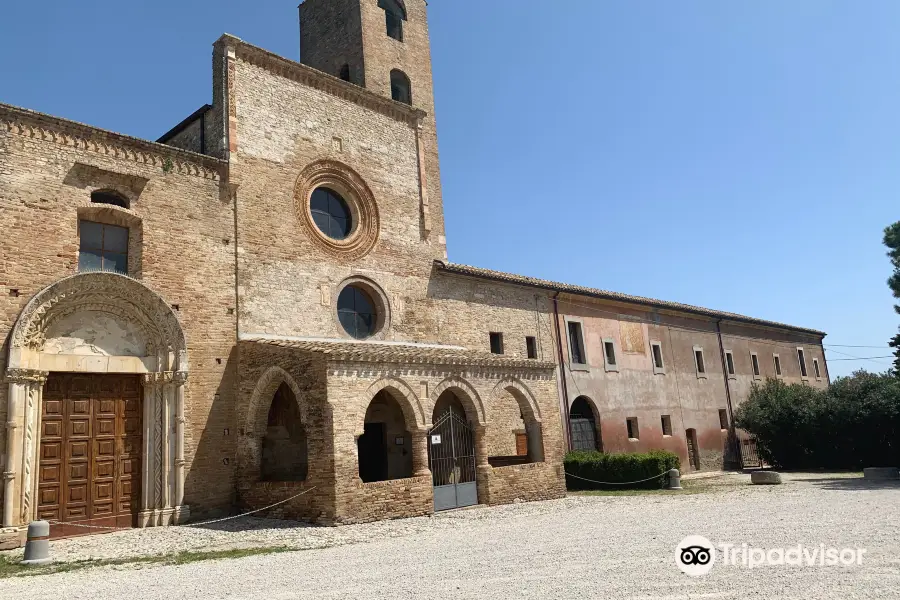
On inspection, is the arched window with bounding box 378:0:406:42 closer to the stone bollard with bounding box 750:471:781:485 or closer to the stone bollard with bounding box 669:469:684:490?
the stone bollard with bounding box 669:469:684:490

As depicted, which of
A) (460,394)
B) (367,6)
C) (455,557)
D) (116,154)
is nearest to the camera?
(455,557)

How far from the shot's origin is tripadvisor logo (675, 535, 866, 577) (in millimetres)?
6863

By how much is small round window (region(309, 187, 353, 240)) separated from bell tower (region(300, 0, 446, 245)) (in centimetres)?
262

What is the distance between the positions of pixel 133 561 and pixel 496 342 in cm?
1274

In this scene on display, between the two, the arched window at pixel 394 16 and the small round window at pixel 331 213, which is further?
the arched window at pixel 394 16

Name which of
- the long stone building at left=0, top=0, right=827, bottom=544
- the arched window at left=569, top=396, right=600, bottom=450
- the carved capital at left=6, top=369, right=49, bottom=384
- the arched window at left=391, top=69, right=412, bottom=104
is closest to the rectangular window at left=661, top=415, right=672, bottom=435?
the arched window at left=569, top=396, right=600, bottom=450

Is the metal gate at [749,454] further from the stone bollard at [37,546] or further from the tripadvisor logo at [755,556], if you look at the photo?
the stone bollard at [37,546]

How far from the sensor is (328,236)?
54.5ft

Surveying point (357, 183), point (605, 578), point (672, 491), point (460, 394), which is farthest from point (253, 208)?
point (672, 491)

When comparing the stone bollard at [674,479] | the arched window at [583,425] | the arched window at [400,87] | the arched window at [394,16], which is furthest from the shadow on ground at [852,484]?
the arched window at [394,16]

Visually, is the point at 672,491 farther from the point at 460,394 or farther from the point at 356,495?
the point at 356,495

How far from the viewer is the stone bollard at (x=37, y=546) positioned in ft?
29.0

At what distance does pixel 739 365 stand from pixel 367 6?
2189 centimetres

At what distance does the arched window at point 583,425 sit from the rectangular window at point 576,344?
1.28 metres
